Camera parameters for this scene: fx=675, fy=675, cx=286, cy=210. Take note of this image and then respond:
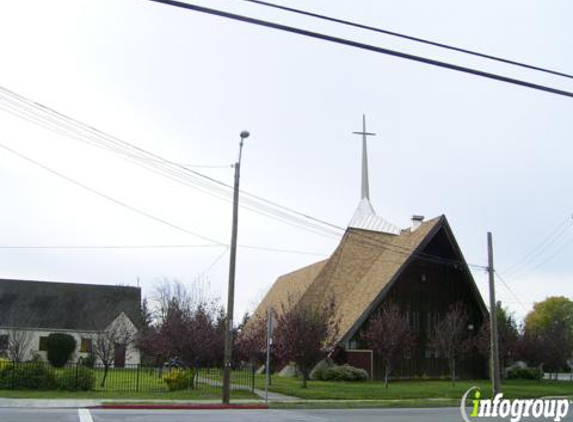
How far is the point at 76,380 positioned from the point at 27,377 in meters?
1.85

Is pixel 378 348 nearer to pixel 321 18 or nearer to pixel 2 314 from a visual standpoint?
pixel 321 18

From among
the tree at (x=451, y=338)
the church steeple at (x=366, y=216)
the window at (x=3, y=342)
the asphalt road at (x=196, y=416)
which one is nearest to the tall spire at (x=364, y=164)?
the church steeple at (x=366, y=216)

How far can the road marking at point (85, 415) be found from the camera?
1598 centimetres

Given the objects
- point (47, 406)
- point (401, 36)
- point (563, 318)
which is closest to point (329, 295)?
point (47, 406)

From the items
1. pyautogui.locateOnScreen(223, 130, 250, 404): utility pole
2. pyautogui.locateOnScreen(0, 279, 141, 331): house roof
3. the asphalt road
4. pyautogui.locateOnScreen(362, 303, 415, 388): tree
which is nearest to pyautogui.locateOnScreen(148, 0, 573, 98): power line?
the asphalt road

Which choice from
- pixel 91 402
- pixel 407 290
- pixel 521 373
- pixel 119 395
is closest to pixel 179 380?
pixel 119 395

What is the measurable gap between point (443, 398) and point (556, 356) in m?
25.1

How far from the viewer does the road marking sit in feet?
52.4

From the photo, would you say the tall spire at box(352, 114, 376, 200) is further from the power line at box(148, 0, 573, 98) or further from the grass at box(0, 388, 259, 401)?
the power line at box(148, 0, 573, 98)

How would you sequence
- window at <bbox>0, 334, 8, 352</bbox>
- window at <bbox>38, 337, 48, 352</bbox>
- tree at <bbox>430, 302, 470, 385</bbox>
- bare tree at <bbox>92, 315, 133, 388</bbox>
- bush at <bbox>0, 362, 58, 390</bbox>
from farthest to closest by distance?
window at <bbox>38, 337, 48, 352</bbox> → window at <bbox>0, 334, 8, 352</bbox> → tree at <bbox>430, 302, 470, 385</bbox> → bare tree at <bbox>92, 315, 133, 388</bbox> → bush at <bbox>0, 362, 58, 390</bbox>

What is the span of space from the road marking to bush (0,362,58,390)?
7708mm

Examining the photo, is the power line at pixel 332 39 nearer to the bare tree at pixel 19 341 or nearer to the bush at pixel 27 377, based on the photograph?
the bush at pixel 27 377

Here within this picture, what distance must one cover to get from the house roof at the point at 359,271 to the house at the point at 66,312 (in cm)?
1557

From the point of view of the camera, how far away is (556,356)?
48.5 meters
